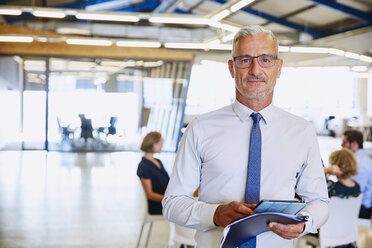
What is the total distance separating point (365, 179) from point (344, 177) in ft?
2.67

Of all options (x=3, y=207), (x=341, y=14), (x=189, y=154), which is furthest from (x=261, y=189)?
(x=341, y=14)

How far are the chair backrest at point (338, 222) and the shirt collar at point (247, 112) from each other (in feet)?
8.62

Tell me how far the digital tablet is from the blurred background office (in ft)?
16.5

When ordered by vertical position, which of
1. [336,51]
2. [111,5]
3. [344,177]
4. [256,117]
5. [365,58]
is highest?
[111,5]

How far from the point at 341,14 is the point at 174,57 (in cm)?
640

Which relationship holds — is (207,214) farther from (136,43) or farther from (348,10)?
(348,10)

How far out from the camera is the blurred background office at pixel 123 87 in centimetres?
812

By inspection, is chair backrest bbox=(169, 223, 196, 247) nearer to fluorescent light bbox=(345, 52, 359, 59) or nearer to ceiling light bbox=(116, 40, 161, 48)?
ceiling light bbox=(116, 40, 161, 48)

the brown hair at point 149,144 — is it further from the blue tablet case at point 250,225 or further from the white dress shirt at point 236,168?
the blue tablet case at point 250,225

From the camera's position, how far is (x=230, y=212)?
1.51m

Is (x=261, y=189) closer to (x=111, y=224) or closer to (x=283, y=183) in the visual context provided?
(x=283, y=183)

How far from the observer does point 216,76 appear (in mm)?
15102

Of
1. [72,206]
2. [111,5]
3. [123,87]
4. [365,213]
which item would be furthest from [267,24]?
[365,213]

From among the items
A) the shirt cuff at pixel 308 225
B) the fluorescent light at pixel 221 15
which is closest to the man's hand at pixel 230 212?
the shirt cuff at pixel 308 225
